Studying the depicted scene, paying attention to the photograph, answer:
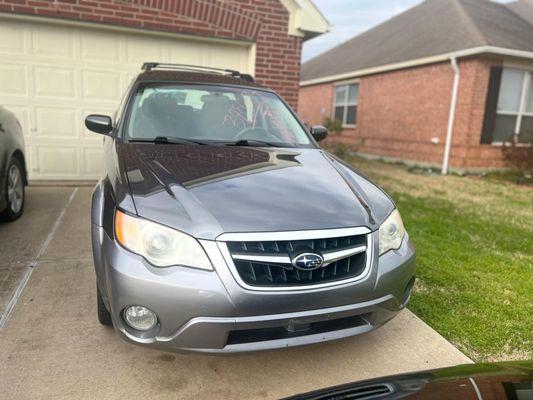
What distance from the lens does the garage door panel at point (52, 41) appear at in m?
6.70

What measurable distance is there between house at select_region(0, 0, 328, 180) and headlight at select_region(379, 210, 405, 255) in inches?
206

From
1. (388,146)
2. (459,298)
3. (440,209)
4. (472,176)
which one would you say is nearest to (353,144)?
(388,146)

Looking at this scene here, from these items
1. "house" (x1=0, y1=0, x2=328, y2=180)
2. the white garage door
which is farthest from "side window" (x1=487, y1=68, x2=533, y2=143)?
the white garage door

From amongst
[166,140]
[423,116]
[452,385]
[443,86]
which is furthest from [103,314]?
[423,116]

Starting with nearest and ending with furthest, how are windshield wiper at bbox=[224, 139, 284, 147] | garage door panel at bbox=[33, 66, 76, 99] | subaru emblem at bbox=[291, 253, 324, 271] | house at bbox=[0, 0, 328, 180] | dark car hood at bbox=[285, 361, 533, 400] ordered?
1. dark car hood at bbox=[285, 361, 533, 400]
2. subaru emblem at bbox=[291, 253, 324, 271]
3. windshield wiper at bbox=[224, 139, 284, 147]
4. house at bbox=[0, 0, 328, 180]
5. garage door panel at bbox=[33, 66, 76, 99]

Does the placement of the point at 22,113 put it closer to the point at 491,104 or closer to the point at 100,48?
the point at 100,48

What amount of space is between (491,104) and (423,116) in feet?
6.99

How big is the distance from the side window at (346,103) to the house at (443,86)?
0.04 metres

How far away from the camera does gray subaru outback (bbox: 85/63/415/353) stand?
211cm

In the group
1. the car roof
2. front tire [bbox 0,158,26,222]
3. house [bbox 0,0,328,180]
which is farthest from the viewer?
house [bbox 0,0,328,180]

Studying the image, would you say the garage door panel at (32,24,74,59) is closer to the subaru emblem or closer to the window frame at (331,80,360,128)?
the subaru emblem

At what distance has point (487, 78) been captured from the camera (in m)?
11.4

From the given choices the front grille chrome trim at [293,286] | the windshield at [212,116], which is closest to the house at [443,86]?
the windshield at [212,116]

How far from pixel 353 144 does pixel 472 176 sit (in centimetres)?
564
